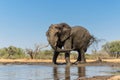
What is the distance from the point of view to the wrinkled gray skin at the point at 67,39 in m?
32.7

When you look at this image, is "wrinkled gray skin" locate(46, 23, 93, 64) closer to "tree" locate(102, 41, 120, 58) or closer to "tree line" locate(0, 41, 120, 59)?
"tree line" locate(0, 41, 120, 59)

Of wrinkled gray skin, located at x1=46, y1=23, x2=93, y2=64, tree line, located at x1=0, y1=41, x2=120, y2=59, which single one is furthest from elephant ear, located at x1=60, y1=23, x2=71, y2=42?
tree line, located at x1=0, y1=41, x2=120, y2=59

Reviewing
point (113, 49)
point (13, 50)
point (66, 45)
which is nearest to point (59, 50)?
point (66, 45)

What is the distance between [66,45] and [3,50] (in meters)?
34.7

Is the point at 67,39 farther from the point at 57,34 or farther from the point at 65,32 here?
the point at 57,34

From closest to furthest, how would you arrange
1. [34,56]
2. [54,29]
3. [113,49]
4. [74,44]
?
[54,29], [74,44], [34,56], [113,49]

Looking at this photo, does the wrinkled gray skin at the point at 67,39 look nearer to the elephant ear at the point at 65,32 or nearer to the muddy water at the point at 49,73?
the elephant ear at the point at 65,32

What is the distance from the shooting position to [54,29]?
108 ft

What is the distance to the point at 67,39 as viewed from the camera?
3422cm

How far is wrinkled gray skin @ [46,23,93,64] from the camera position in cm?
3273

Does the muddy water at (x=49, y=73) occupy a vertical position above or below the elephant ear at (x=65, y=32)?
below

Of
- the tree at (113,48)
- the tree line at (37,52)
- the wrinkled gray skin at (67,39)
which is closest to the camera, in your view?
the wrinkled gray skin at (67,39)

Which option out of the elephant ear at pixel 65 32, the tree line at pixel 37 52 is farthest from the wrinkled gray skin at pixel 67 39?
the tree line at pixel 37 52

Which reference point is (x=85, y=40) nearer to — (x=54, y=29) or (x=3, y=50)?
(x=54, y=29)
